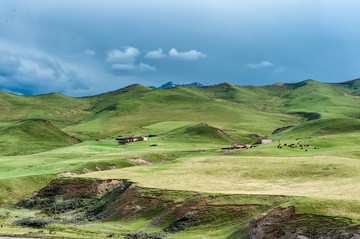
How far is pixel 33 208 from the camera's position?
5859 cm

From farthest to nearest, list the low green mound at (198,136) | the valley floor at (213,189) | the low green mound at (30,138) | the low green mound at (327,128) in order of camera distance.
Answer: the low green mound at (198,136) < the low green mound at (327,128) < the low green mound at (30,138) < the valley floor at (213,189)

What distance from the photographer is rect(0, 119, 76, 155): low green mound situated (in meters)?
142

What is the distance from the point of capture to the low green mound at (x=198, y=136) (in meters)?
163

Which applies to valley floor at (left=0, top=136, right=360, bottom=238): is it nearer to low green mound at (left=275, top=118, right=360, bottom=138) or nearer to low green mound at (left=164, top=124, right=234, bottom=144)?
low green mound at (left=275, top=118, right=360, bottom=138)

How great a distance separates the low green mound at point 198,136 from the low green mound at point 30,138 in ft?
157

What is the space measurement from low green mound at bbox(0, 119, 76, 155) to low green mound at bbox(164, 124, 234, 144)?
47.9m

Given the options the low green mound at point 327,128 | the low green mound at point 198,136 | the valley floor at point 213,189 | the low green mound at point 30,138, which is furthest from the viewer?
the low green mound at point 198,136

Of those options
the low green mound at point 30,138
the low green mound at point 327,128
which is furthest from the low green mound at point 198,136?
the low green mound at point 30,138

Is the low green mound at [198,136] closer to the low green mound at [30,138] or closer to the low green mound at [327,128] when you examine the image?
the low green mound at [327,128]

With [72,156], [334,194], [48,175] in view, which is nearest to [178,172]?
[48,175]

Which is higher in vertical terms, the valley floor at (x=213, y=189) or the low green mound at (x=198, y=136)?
the low green mound at (x=198, y=136)

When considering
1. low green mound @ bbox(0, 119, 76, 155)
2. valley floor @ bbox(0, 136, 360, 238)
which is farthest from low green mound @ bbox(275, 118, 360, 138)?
low green mound @ bbox(0, 119, 76, 155)

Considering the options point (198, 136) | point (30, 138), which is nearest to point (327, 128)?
point (198, 136)

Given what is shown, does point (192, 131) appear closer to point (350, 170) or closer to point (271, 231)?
point (350, 170)
